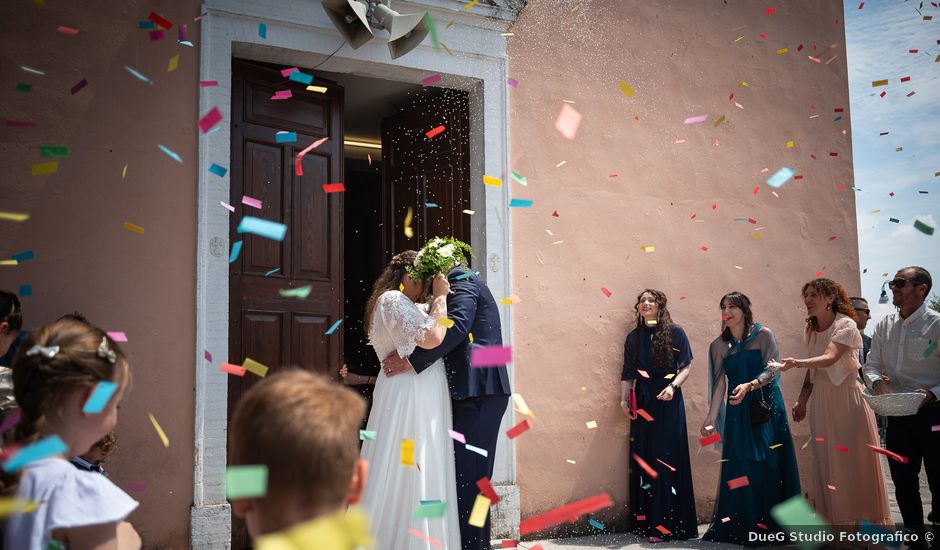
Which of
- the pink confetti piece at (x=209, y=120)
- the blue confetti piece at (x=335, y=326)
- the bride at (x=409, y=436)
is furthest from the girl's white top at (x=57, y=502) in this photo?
the blue confetti piece at (x=335, y=326)

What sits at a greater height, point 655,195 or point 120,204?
point 655,195

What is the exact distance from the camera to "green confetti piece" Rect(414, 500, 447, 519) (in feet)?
13.2

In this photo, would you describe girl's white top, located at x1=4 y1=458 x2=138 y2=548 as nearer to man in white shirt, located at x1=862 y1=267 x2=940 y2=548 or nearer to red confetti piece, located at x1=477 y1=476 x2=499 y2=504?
red confetti piece, located at x1=477 y1=476 x2=499 y2=504

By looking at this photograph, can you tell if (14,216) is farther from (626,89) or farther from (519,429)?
(626,89)

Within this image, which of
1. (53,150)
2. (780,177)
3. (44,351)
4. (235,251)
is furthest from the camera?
(780,177)

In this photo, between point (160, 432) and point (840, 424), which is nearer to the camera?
point (160, 432)

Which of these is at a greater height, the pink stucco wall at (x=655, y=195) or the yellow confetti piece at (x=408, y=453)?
the pink stucco wall at (x=655, y=195)

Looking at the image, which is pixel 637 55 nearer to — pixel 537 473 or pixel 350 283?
pixel 537 473

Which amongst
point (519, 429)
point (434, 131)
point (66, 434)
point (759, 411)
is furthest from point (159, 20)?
point (759, 411)

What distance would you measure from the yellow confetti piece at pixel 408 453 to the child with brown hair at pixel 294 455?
109 inches

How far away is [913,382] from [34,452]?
506 cm

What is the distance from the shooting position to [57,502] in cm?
181

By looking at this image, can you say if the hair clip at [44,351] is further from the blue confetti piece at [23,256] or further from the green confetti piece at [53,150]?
the green confetti piece at [53,150]

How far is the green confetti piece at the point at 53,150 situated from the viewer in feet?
15.3
